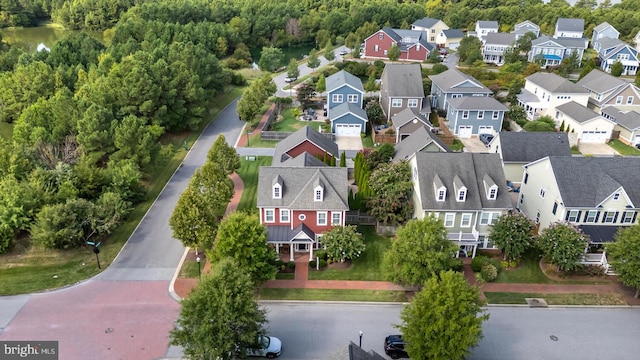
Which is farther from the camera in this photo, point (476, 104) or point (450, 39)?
point (450, 39)

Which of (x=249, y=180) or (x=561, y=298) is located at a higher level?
(x=249, y=180)

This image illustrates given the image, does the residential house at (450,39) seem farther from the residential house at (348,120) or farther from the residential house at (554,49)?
the residential house at (348,120)

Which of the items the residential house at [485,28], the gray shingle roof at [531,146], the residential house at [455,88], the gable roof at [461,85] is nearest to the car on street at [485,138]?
the residential house at [455,88]

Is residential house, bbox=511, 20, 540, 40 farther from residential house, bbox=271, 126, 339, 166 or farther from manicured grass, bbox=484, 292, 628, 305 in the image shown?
manicured grass, bbox=484, 292, 628, 305

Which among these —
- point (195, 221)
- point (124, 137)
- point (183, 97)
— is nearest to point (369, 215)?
point (195, 221)

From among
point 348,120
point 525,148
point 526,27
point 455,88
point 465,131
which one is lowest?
point 465,131

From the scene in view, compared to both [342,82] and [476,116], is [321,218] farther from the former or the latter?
[342,82]

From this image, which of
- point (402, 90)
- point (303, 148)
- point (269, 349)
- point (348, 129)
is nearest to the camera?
point (269, 349)

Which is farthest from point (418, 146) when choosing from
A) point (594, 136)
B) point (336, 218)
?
point (594, 136)
